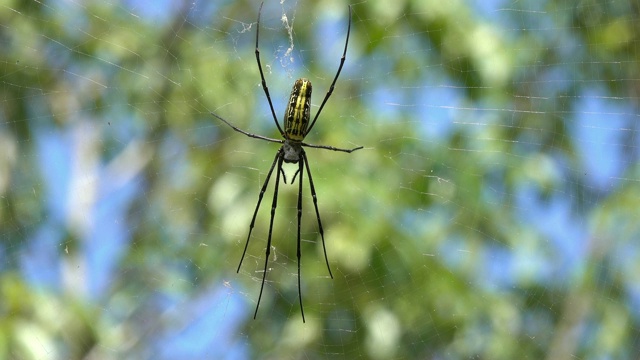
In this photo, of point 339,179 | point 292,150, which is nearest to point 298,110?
point 292,150

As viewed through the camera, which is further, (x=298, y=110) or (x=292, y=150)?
(x=292, y=150)

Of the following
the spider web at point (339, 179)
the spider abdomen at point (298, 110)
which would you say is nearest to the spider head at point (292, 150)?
the spider abdomen at point (298, 110)

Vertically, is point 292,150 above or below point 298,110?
below

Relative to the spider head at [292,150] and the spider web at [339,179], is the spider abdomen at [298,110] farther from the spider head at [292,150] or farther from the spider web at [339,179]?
the spider web at [339,179]

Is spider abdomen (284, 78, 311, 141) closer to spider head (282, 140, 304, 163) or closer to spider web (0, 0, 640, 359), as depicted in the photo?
spider head (282, 140, 304, 163)

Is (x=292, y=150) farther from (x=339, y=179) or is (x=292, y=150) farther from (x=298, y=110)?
(x=339, y=179)

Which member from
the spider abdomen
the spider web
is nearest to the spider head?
the spider abdomen

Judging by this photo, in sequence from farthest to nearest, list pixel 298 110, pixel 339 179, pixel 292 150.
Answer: pixel 339 179 → pixel 292 150 → pixel 298 110
